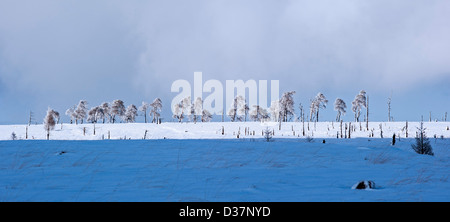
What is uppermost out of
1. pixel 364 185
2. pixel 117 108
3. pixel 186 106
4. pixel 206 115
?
pixel 186 106

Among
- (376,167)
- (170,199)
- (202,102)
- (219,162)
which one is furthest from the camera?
(202,102)

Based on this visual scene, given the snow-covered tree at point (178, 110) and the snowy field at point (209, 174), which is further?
the snow-covered tree at point (178, 110)

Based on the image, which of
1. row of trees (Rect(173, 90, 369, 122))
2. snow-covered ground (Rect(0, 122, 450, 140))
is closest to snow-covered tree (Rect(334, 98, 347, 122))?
row of trees (Rect(173, 90, 369, 122))

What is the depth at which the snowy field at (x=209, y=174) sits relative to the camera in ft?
14.2

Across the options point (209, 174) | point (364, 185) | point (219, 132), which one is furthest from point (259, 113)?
point (364, 185)

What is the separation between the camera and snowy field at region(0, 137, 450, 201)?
4.32 metres

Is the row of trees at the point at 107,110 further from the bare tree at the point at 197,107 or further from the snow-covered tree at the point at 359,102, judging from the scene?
the snow-covered tree at the point at 359,102

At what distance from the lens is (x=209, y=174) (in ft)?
19.9

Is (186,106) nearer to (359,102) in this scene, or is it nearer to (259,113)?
(259,113)

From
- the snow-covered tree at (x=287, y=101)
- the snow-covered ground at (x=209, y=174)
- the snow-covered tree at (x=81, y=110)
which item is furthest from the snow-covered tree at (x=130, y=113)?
the snow-covered ground at (x=209, y=174)

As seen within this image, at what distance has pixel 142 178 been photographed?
18.3 feet
